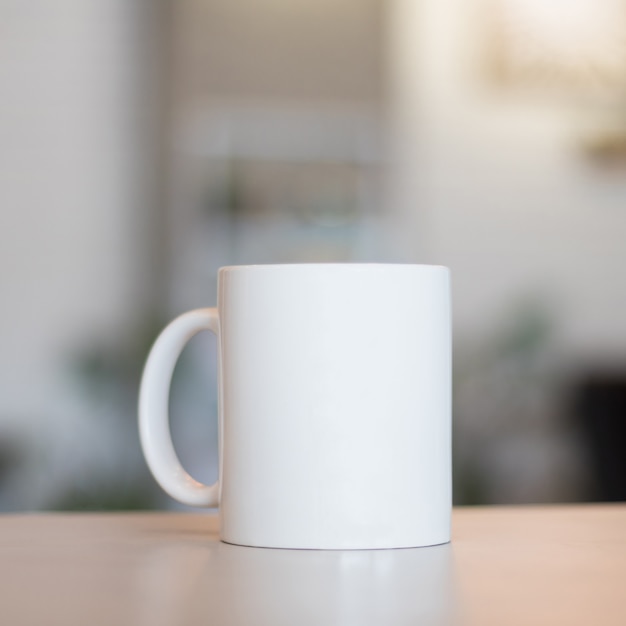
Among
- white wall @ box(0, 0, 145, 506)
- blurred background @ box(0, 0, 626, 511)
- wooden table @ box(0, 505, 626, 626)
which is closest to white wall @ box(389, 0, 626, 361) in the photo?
blurred background @ box(0, 0, 626, 511)

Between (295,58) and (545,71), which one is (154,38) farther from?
(545,71)

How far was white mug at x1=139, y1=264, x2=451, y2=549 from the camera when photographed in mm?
445

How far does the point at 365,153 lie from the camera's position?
251 cm

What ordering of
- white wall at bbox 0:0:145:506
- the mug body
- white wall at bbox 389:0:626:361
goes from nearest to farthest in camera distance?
→ the mug body → white wall at bbox 0:0:145:506 → white wall at bbox 389:0:626:361

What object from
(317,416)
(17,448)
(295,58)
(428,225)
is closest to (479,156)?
(428,225)

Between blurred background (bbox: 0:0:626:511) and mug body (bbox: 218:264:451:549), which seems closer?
mug body (bbox: 218:264:451:549)

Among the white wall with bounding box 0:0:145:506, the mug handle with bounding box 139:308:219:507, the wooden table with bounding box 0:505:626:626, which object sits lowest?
the wooden table with bounding box 0:505:626:626

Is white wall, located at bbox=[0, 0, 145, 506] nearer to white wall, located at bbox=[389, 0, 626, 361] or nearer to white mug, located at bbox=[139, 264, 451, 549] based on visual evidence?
white wall, located at bbox=[389, 0, 626, 361]

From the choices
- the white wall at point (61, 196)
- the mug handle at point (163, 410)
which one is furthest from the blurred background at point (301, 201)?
the mug handle at point (163, 410)

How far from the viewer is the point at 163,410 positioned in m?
0.52

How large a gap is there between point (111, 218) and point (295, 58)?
22.4 inches

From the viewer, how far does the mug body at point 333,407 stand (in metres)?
0.44

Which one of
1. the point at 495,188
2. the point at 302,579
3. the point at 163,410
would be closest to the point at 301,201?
the point at 495,188

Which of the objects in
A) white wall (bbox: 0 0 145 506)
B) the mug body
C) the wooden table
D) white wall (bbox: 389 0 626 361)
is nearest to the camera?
the wooden table
